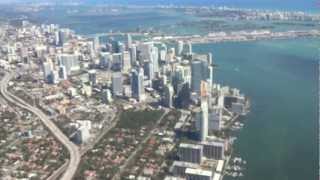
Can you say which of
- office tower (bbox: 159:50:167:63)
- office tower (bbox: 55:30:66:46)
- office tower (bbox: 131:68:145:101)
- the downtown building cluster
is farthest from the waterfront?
office tower (bbox: 55:30:66:46)

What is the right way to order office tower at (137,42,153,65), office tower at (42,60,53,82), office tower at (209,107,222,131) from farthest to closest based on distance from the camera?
office tower at (137,42,153,65) < office tower at (42,60,53,82) < office tower at (209,107,222,131)

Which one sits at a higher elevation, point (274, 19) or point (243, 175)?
point (274, 19)

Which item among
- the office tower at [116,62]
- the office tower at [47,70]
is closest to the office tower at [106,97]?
the office tower at [47,70]

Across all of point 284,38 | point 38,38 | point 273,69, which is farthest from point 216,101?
point 38,38

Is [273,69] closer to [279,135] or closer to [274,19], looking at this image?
[279,135]

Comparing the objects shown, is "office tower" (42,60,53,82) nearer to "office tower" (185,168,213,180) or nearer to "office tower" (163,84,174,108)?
"office tower" (163,84,174,108)
